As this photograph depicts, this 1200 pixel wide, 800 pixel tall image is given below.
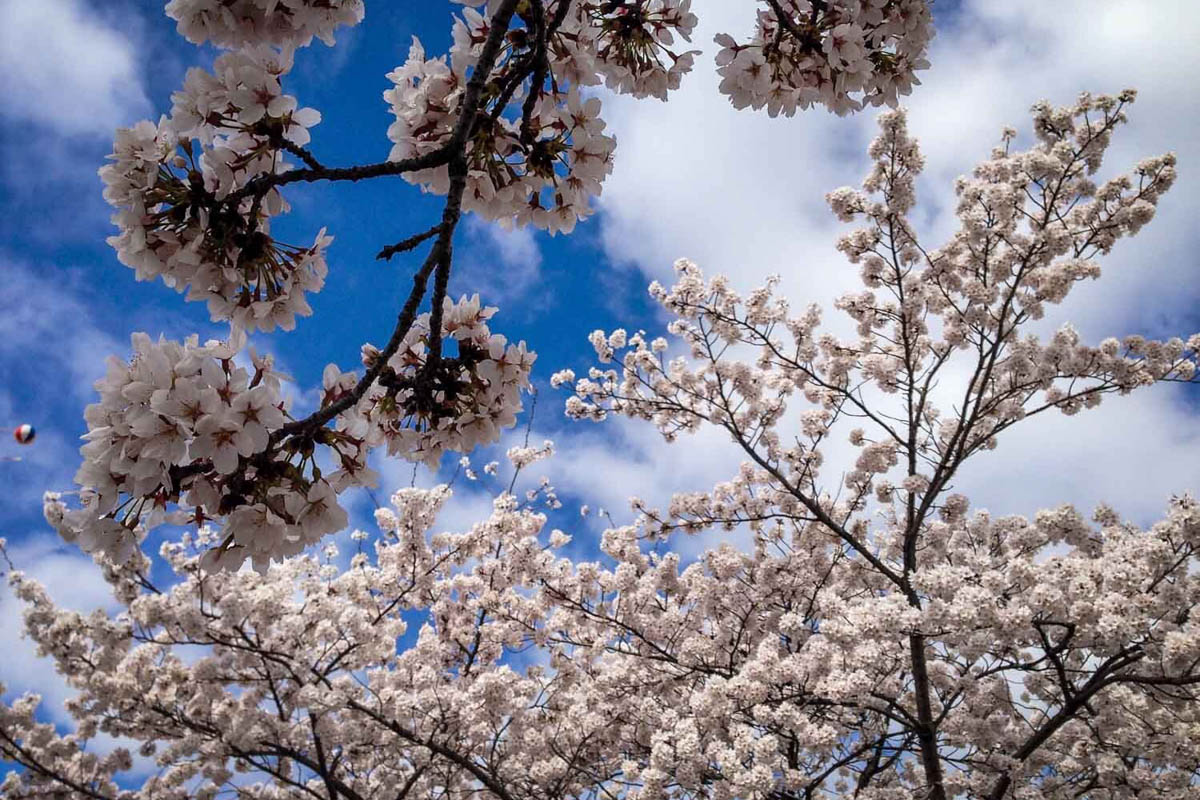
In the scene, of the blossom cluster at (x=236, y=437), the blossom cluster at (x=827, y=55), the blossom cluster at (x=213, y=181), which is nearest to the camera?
the blossom cluster at (x=236, y=437)

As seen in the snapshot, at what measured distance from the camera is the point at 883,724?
759cm

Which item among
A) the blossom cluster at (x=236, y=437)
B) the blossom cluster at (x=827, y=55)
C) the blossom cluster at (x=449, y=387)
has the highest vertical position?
the blossom cluster at (x=827, y=55)

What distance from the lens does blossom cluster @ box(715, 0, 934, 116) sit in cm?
334

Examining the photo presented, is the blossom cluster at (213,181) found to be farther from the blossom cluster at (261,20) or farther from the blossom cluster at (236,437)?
the blossom cluster at (236,437)

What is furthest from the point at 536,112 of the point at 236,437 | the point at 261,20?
the point at 236,437

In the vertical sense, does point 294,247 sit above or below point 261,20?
below

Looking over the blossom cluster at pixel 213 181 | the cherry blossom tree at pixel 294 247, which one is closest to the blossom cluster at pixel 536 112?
the cherry blossom tree at pixel 294 247

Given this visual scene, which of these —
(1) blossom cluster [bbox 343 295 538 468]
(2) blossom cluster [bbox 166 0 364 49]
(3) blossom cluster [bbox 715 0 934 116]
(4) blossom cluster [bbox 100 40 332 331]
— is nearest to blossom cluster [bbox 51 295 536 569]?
(1) blossom cluster [bbox 343 295 538 468]

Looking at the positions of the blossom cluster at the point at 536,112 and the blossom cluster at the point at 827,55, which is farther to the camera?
the blossom cluster at the point at 827,55

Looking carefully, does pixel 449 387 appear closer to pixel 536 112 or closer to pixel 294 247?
pixel 294 247

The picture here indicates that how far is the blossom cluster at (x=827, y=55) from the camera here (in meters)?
3.34

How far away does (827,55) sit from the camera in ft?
11.0

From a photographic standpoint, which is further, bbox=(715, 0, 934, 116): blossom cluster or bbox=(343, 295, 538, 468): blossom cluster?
bbox=(715, 0, 934, 116): blossom cluster

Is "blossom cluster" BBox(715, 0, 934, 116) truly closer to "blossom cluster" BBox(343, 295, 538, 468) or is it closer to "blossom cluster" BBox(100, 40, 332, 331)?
"blossom cluster" BBox(343, 295, 538, 468)
